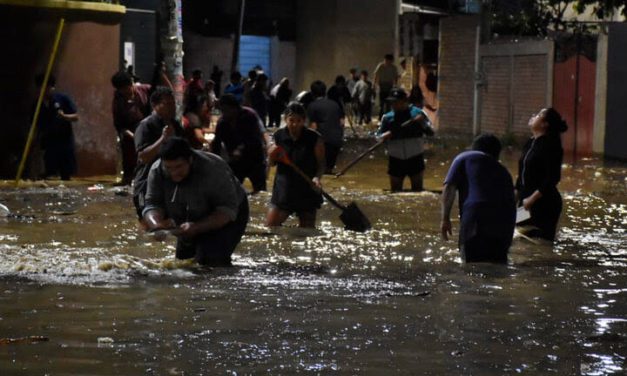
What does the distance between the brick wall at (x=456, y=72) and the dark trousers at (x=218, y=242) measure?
2412 cm

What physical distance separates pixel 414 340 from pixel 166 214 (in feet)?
9.35

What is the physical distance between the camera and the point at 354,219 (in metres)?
13.7

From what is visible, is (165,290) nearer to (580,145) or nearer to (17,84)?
(17,84)

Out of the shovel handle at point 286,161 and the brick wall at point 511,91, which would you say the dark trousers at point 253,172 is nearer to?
the shovel handle at point 286,161

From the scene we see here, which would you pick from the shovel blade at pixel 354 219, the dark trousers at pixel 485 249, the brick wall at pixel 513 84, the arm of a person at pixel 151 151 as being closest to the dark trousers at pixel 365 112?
the brick wall at pixel 513 84

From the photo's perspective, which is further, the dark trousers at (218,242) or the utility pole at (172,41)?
the utility pole at (172,41)

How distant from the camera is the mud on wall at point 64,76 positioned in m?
19.2

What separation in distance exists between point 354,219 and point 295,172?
98 cm

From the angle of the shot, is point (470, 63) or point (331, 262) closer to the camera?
point (331, 262)

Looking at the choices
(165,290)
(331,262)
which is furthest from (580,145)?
(165,290)

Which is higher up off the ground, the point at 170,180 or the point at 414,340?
the point at 170,180

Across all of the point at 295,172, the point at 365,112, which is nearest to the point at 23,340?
the point at 295,172

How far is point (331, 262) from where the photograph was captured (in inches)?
448

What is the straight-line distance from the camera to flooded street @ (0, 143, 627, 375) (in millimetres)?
7305
